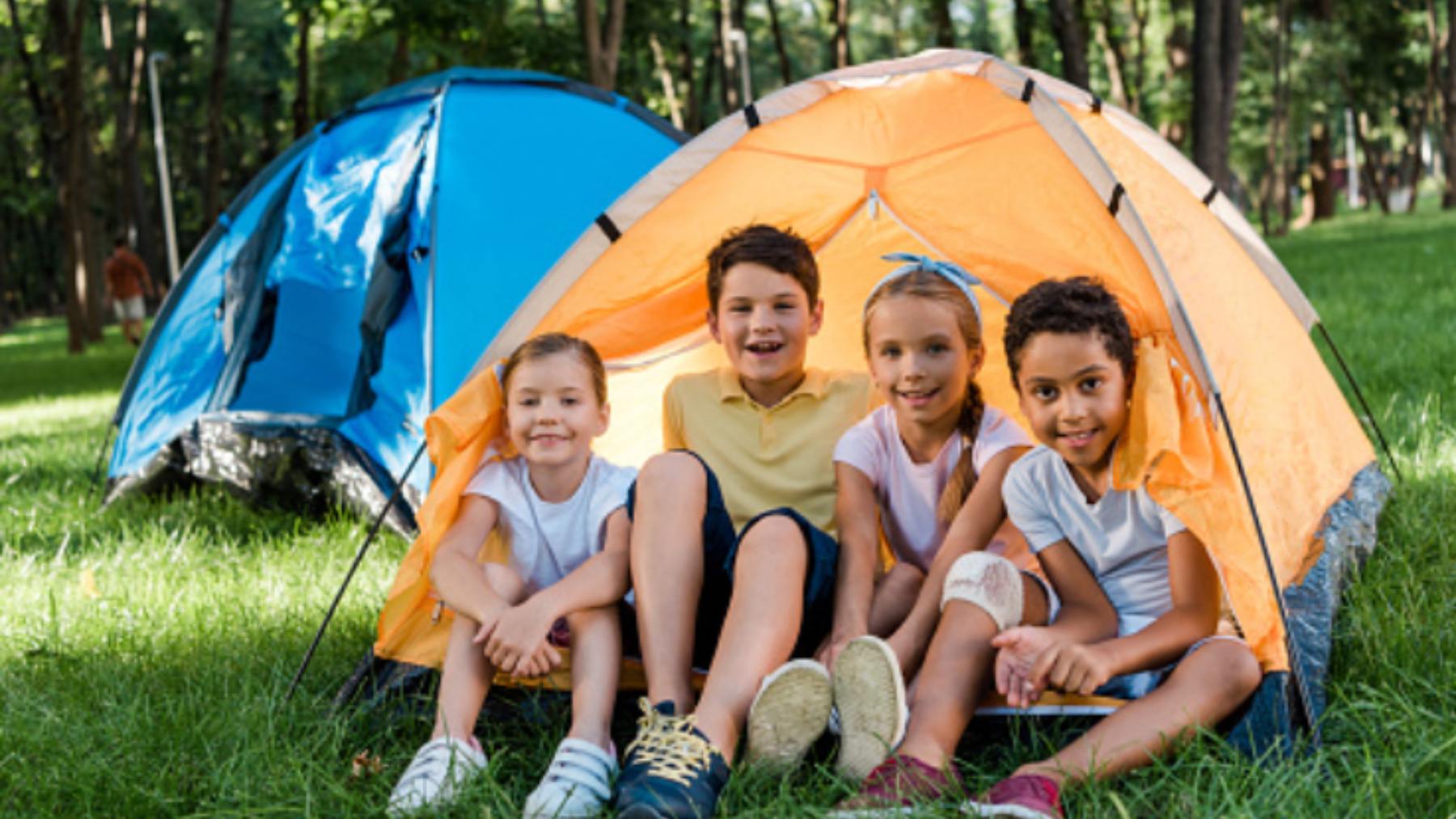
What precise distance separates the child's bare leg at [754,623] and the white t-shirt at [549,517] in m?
0.39

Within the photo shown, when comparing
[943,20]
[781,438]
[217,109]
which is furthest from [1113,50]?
[781,438]

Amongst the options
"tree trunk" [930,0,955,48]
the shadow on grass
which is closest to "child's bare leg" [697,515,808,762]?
the shadow on grass

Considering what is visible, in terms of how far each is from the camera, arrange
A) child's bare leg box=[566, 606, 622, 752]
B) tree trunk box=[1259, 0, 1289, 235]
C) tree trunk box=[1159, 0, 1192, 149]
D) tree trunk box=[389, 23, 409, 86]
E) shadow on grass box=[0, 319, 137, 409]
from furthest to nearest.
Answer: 1. tree trunk box=[1159, 0, 1192, 149]
2. tree trunk box=[1259, 0, 1289, 235]
3. shadow on grass box=[0, 319, 137, 409]
4. tree trunk box=[389, 23, 409, 86]
5. child's bare leg box=[566, 606, 622, 752]

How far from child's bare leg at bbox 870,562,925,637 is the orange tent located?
54 centimetres

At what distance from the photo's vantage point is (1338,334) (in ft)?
24.0

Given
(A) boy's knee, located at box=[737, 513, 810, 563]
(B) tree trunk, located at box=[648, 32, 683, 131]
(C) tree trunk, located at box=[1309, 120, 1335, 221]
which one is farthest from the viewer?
(C) tree trunk, located at box=[1309, 120, 1335, 221]

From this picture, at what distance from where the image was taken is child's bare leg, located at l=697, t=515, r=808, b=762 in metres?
2.36

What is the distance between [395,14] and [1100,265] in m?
6.67

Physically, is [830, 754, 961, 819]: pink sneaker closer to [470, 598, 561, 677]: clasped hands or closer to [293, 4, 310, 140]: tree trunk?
[470, 598, 561, 677]: clasped hands

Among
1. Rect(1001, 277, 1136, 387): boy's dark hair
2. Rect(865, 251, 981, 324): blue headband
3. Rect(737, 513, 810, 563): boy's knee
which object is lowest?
Rect(737, 513, 810, 563): boy's knee

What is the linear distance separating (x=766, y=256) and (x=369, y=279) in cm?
221

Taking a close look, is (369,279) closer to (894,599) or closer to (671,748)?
(894,599)

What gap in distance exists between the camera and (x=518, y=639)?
249 centimetres

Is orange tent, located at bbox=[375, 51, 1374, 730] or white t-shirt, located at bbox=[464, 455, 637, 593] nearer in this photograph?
orange tent, located at bbox=[375, 51, 1374, 730]
